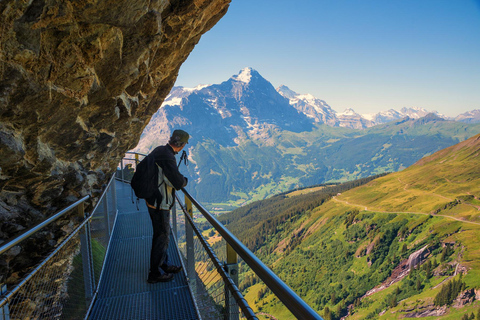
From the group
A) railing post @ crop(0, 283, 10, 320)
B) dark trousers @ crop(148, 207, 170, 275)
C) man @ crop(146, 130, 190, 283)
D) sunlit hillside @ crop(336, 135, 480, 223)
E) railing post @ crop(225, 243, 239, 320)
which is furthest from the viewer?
sunlit hillside @ crop(336, 135, 480, 223)

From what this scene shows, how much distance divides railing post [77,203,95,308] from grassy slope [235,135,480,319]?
10637cm

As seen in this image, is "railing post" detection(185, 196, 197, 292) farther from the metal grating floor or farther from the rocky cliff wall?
the rocky cliff wall

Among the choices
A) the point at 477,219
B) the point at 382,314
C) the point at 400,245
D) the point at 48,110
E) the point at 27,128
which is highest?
the point at 48,110

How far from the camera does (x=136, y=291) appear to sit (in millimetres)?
5312

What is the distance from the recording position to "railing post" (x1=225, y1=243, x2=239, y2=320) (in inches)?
102

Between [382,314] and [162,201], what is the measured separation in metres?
122

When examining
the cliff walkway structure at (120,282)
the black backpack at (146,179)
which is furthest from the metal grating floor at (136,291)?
the black backpack at (146,179)

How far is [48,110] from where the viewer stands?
497 cm

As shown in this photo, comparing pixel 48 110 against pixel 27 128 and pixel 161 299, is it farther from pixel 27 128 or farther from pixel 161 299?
pixel 161 299

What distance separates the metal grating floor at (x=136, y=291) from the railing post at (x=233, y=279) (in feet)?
7.17

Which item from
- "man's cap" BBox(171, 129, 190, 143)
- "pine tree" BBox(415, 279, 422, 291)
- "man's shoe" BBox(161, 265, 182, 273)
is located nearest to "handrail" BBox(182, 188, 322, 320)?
"man's cap" BBox(171, 129, 190, 143)

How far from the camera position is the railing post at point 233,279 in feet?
8.48

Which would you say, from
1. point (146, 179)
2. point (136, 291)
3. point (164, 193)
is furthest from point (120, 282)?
point (146, 179)

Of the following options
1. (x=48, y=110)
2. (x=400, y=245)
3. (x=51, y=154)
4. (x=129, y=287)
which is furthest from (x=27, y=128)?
(x=400, y=245)
